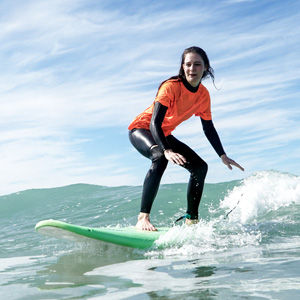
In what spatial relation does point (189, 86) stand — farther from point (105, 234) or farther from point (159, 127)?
point (105, 234)

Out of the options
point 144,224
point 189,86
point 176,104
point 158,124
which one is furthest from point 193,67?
point 144,224

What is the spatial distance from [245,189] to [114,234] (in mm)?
5078

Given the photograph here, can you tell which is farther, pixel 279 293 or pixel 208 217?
pixel 208 217

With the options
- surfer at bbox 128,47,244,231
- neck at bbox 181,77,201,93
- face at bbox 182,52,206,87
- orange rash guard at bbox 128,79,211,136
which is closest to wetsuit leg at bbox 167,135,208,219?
surfer at bbox 128,47,244,231

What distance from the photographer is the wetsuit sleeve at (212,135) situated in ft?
17.0

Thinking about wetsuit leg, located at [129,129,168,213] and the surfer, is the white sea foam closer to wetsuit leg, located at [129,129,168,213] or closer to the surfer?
the surfer

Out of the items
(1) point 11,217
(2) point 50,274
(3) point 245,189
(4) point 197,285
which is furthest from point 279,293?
(1) point 11,217

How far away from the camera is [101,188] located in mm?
12727

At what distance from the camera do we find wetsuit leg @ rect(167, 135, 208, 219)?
4.72 m

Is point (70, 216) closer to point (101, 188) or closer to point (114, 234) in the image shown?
point (101, 188)

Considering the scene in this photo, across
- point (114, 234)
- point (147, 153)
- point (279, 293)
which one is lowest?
point (279, 293)

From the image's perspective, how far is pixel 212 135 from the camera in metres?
5.21

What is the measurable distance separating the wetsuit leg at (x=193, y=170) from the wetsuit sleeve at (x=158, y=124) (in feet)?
1.56

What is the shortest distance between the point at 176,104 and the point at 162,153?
2.00 ft
